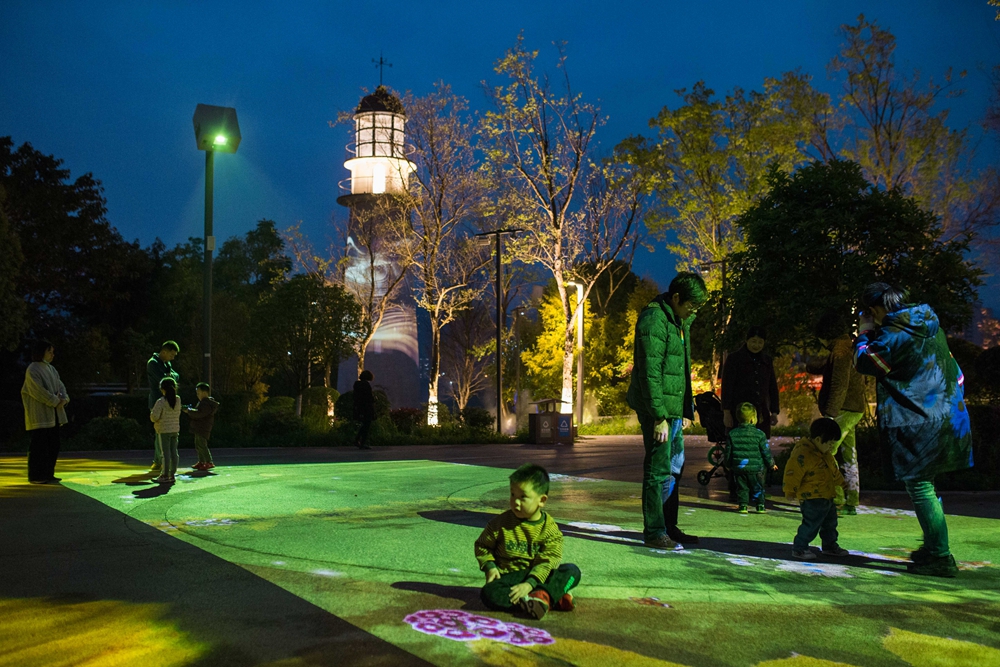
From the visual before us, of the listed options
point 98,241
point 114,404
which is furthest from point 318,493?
point 98,241

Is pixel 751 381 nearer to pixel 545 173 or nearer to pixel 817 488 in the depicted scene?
pixel 817 488

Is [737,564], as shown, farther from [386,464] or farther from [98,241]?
[98,241]

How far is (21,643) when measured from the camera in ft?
12.2

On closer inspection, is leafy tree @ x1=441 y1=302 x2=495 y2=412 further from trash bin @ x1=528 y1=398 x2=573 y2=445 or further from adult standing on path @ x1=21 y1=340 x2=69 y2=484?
adult standing on path @ x1=21 y1=340 x2=69 y2=484

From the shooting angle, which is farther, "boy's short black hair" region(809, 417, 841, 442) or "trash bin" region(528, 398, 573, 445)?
"trash bin" region(528, 398, 573, 445)

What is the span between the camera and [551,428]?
21312mm

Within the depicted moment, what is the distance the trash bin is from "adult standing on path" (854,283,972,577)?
51.1 ft

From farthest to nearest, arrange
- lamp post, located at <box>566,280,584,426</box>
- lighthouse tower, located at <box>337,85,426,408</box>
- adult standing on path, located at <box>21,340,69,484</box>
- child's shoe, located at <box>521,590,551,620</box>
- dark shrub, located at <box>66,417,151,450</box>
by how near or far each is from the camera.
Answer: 1. lighthouse tower, located at <box>337,85,426,408</box>
2. lamp post, located at <box>566,280,584,426</box>
3. dark shrub, located at <box>66,417,151,450</box>
4. adult standing on path, located at <box>21,340,69,484</box>
5. child's shoe, located at <box>521,590,551,620</box>

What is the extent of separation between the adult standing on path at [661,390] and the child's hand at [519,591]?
76.4 inches

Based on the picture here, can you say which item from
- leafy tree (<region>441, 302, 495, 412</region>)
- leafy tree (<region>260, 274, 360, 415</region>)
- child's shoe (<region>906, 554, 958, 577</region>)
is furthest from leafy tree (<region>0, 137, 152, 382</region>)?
child's shoe (<region>906, 554, 958, 577</region>)

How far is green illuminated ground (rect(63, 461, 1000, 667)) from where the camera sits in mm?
3797

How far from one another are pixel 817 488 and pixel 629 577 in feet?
5.00

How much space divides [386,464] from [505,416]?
3206 centimetres

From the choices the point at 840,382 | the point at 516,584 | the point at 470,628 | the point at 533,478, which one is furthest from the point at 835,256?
the point at 470,628
